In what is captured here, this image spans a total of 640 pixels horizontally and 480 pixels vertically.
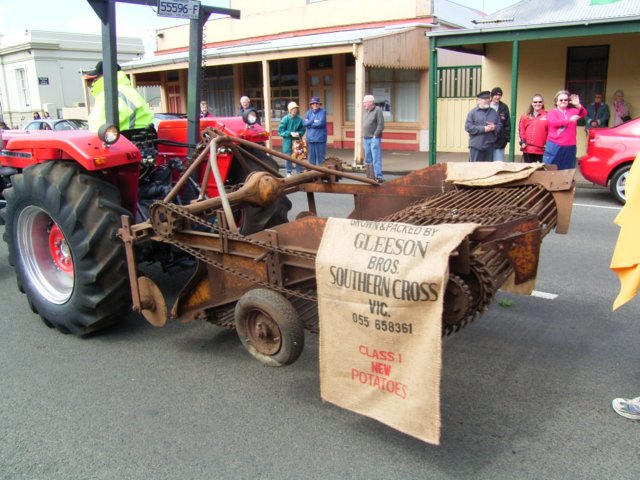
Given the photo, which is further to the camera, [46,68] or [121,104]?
[46,68]

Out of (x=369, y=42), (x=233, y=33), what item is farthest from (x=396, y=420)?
(x=233, y=33)

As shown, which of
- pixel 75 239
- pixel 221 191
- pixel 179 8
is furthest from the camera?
pixel 179 8

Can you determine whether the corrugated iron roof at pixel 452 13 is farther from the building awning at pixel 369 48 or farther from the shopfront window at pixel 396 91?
the shopfront window at pixel 396 91

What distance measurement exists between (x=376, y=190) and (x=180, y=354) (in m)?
A: 1.79

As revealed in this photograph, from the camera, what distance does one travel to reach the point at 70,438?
10.2ft

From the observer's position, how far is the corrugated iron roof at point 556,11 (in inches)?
491

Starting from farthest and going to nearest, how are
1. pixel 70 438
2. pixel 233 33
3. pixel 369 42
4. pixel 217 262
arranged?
pixel 233 33 → pixel 369 42 → pixel 217 262 → pixel 70 438

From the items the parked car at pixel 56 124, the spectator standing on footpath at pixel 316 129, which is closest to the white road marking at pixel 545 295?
the spectator standing on footpath at pixel 316 129

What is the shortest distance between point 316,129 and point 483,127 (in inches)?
163

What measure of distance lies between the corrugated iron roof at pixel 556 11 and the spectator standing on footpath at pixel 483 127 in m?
2.82

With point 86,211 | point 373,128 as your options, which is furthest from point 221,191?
point 373,128

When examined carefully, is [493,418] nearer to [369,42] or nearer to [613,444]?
[613,444]

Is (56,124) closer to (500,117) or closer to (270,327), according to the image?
(500,117)

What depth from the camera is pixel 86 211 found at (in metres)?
4.03
